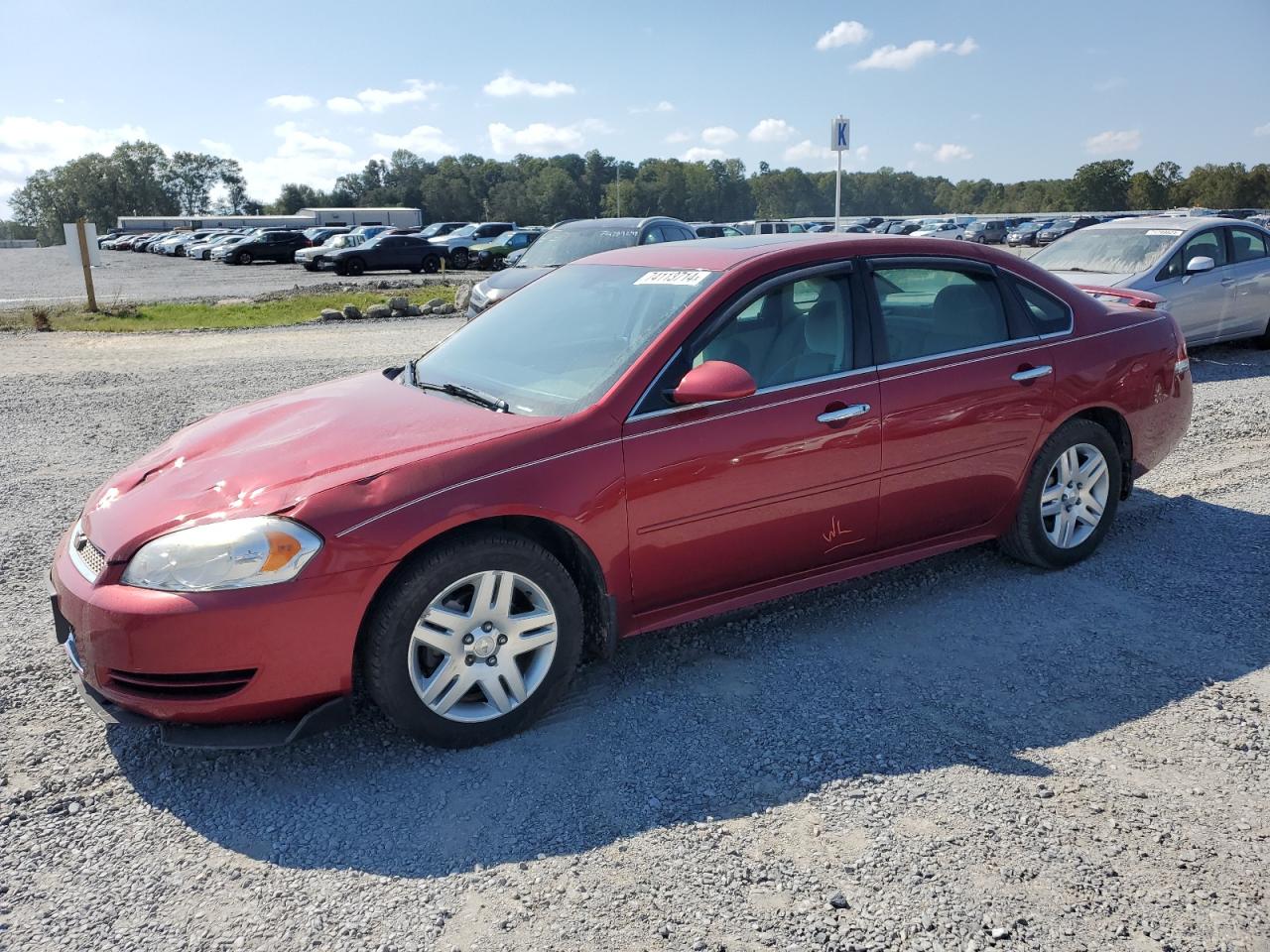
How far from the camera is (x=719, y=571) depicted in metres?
3.80

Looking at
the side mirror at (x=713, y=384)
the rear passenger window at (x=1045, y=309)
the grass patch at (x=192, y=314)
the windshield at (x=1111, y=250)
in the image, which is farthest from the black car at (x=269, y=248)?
the side mirror at (x=713, y=384)

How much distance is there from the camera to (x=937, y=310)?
175 inches

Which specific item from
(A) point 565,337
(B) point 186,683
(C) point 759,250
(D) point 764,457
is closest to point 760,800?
(D) point 764,457

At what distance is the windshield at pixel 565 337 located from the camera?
3758 mm

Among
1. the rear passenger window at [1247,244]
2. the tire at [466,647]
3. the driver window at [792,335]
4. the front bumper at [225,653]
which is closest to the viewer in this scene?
the front bumper at [225,653]

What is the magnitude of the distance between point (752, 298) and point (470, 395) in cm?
119

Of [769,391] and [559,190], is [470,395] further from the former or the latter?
[559,190]

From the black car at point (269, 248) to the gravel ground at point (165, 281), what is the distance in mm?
451

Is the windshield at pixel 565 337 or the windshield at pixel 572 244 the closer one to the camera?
the windshield at pixel 565 337

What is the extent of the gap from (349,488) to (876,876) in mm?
1943

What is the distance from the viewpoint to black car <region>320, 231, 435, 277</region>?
33.4 m

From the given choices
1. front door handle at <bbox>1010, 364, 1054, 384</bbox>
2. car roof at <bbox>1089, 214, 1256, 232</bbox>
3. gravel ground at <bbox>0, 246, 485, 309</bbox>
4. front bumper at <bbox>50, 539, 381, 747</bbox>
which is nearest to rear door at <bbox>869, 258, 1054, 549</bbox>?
front door handle at <bbox>1010, 364, 1054, 384</bbox>

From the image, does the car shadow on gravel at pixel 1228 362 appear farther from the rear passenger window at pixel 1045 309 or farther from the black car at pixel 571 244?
the black car at pixel 571 244

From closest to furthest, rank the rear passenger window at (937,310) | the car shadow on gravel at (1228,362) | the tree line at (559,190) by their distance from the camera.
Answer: the rear passenger window at (937,310) → the car shadow on gravel at (1228,362) → the tree line at (559,190)
